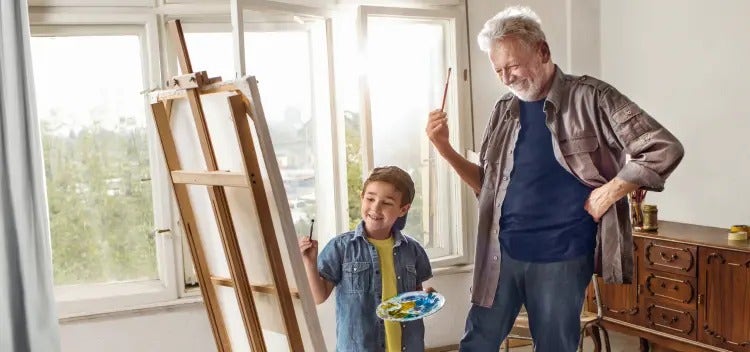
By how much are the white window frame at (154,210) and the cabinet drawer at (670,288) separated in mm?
2152

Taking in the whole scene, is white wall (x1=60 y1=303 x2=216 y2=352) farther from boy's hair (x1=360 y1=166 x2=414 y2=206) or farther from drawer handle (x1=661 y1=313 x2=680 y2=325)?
drawer handle (x1=661 y1=313 x2=680 y2=325)

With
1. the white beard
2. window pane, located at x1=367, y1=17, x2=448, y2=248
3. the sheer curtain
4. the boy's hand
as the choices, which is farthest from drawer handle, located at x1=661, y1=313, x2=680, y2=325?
the sheer curtain

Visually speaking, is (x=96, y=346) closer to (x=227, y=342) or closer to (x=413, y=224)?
(x=227, y=342)

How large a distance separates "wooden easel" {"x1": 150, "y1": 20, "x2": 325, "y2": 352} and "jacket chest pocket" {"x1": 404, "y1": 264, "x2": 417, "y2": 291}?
0.37 m

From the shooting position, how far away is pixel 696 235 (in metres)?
3.27

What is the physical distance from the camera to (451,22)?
3.77m

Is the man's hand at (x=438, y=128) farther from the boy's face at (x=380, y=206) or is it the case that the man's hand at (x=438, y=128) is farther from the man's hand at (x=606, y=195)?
the man's hand at (x=606, y=195)

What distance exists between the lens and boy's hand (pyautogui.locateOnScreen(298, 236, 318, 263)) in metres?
1.95

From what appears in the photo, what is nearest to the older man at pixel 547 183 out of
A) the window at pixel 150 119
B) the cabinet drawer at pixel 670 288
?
the cabinet drawer at pixel 670 288

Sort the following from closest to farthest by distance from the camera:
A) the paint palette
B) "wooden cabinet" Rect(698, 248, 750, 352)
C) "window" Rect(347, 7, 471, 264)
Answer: the paint palette
"wooden cabinet" Rect(698, 248, 750, 352)
"window" Rect(347, 7, 471, 264)

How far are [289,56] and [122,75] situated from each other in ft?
2.50

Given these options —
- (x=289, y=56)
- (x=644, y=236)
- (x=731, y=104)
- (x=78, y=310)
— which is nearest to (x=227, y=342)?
(x=78, y=310)

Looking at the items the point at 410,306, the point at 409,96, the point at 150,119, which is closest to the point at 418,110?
the point at 409,96

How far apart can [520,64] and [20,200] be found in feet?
6.54
